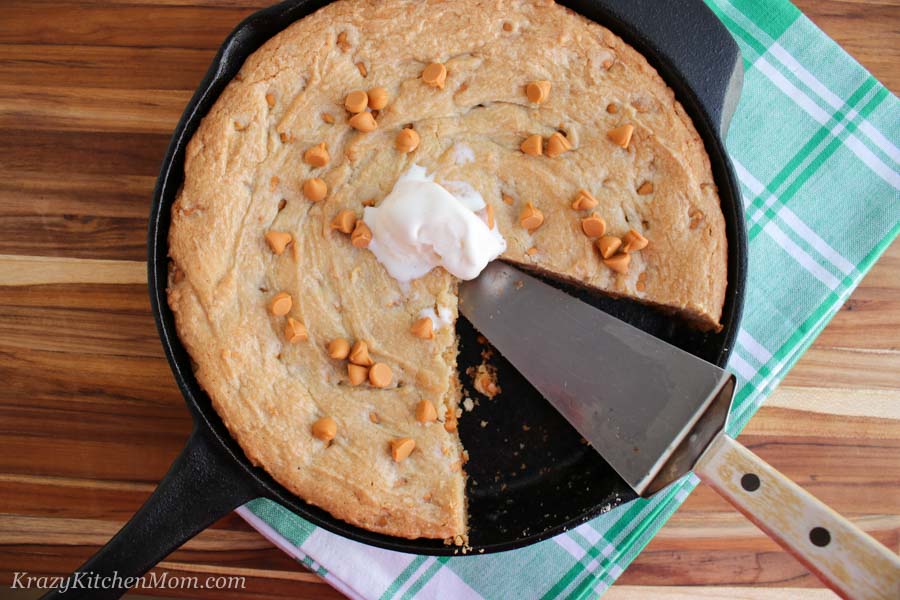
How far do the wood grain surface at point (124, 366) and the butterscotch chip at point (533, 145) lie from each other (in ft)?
3.89

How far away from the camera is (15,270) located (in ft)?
8.70

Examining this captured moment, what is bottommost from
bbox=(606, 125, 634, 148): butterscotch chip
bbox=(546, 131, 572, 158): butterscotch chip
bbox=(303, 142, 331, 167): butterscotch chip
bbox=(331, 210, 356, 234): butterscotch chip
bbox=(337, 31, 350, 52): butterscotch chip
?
→ bbox=(331, 210, 356, 234): butterscotch chip

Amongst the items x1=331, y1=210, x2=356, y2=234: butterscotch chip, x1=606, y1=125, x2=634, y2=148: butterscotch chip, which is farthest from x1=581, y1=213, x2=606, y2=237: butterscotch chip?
x1=331, y1=210, x2=356, y2=234: butterscotch chip

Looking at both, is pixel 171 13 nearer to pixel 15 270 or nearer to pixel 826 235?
pixel 15 270

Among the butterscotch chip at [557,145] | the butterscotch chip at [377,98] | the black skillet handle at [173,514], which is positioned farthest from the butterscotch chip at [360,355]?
the butterscotch chip at [557,145]

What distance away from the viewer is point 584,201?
7.54ft

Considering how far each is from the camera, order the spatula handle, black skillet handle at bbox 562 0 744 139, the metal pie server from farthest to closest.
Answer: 1. black skillet handle at bbox 562 0 744 139
2. the metal pie server
3. the spatula handle

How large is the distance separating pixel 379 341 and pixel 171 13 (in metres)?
1.47

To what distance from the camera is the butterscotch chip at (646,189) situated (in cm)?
235

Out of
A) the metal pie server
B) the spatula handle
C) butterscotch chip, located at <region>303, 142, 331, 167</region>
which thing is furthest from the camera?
butterscotch chip, located at <region>303, 142, 331, 167</region>

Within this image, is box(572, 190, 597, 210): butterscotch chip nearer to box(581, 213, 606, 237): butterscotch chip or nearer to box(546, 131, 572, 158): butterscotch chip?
box(581, 213, 606, 237): butterscotch chip

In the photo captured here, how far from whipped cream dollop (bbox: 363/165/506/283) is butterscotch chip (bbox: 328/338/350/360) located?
10.7 inches

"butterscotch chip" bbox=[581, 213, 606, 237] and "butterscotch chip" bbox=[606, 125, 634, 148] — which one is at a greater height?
"butterscotch chip" bbox=[606, 125, 634, 148]

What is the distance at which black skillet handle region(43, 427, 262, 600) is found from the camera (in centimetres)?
207
